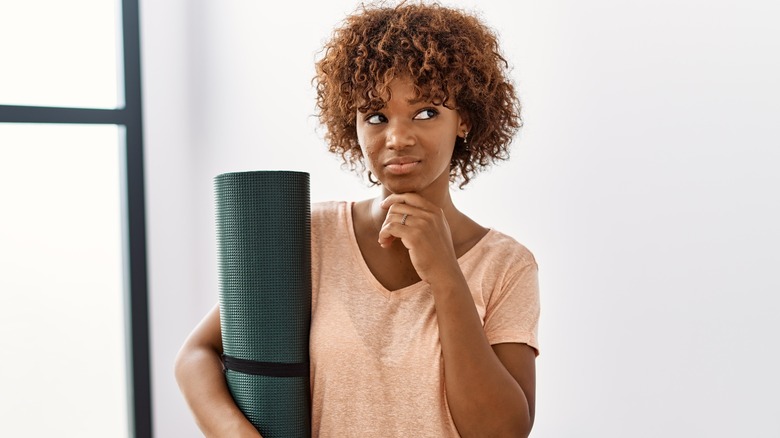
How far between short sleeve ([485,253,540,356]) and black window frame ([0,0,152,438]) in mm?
1819

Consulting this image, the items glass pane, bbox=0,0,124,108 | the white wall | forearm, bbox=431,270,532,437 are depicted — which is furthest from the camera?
glass pane, bbox=0,0,124,108

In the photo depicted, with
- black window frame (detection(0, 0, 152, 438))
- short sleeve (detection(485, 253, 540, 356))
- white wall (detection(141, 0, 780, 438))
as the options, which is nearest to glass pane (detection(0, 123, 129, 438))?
black window frame (detection(0, 0, 152, 438))

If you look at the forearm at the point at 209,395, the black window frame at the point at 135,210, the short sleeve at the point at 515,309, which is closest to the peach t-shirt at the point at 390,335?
the short sleeve at the point at 515,309

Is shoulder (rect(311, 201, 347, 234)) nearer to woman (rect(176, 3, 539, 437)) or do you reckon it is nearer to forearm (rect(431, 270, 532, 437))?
woman (rect(176, 3, 539, 437))

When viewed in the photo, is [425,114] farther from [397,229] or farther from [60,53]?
[60,53]

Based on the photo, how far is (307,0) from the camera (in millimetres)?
2490

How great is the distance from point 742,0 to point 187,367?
45.9 inches

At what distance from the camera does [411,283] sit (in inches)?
47.5

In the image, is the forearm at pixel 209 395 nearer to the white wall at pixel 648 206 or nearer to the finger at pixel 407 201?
the finger at pixel 407 201

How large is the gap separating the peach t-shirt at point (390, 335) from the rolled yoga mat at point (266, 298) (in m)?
0.04

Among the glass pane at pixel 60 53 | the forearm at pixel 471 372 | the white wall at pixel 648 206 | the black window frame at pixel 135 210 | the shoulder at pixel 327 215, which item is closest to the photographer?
the forearm at pixel 471 372

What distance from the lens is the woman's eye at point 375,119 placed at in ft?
3.82

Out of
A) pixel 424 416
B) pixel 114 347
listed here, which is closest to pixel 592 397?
pixel 424 416

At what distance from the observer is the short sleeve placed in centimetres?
116
